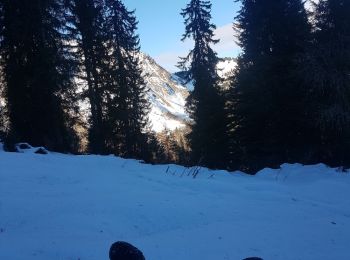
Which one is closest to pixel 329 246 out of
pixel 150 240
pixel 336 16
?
pixel 150 240

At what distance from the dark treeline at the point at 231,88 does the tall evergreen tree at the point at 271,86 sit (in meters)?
0.05

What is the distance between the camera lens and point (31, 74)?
56.6 ft

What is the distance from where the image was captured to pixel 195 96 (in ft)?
80.5

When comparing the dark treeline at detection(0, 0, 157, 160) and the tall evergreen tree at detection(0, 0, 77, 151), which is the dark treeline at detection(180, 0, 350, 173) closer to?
the dark treeline at detection(0, 0, 157, 160)

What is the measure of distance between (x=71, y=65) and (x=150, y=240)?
49.8 ft

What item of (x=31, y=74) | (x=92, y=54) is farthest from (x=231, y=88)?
(x=31, y=74)

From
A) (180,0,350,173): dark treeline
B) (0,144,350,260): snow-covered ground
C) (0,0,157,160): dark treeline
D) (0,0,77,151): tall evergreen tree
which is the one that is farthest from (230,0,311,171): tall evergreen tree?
(0,0,77,151): tall evergreen tree

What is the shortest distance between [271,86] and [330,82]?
314 cm

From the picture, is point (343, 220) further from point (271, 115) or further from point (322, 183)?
point (271, 115)

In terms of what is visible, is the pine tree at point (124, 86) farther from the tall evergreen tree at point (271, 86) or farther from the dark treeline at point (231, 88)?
the tall evergreen tree at point (271, 86)

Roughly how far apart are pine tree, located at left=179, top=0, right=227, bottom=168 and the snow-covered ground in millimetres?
12002

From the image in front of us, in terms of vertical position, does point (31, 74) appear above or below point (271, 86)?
below

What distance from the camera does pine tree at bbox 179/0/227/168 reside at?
22.5 metres

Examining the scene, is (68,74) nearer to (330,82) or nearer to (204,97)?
(204,97)
